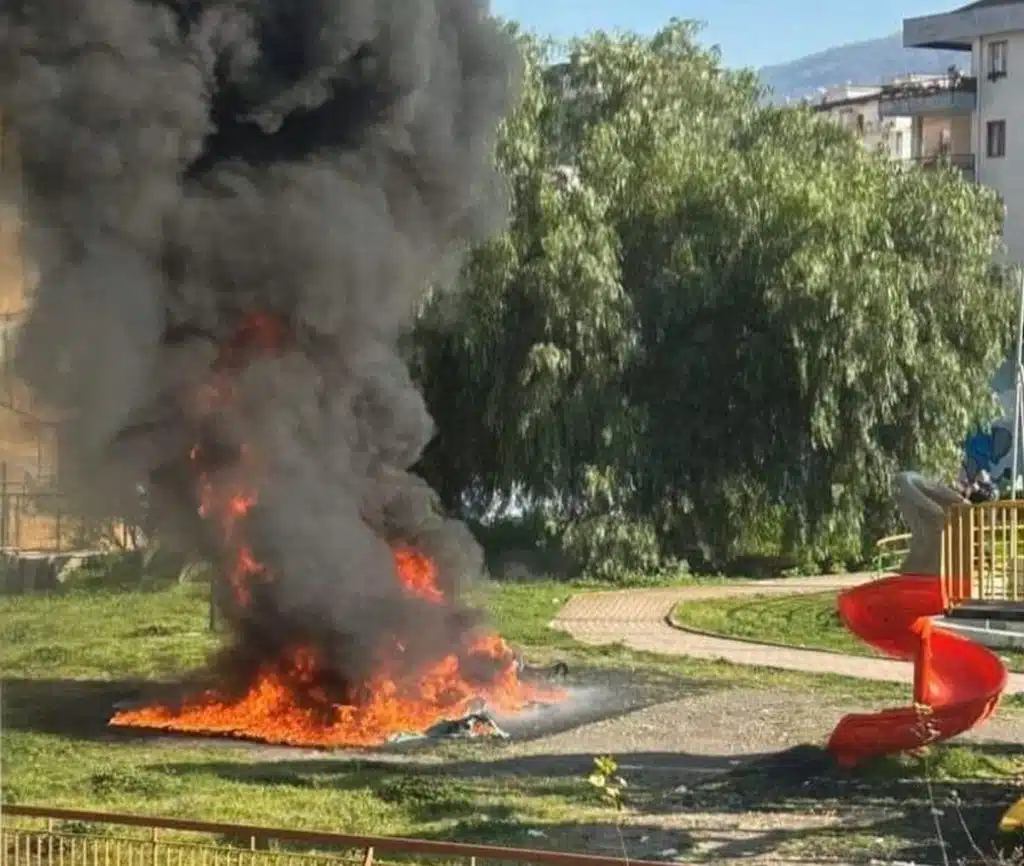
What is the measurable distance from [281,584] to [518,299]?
11.3m

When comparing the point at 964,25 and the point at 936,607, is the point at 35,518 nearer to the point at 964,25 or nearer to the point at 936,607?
the point at 936,607

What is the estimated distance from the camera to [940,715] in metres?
13.2

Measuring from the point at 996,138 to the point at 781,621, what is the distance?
3298 centimetres

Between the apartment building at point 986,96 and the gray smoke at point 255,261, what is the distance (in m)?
35.3

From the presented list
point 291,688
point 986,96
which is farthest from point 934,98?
point 291,688

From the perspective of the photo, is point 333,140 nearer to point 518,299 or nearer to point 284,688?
point 284,688

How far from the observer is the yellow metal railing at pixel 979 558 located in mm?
12422

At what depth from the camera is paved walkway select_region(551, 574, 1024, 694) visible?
18.8 metres

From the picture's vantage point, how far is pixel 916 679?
1340 cm

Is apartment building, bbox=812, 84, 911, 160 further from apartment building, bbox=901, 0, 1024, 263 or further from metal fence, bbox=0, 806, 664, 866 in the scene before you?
metal fence, bbox=0, 806, 664, 866

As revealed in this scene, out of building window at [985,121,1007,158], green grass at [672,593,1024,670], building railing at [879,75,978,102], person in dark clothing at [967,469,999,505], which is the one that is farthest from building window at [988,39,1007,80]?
green grass at [672,593,1024,670]

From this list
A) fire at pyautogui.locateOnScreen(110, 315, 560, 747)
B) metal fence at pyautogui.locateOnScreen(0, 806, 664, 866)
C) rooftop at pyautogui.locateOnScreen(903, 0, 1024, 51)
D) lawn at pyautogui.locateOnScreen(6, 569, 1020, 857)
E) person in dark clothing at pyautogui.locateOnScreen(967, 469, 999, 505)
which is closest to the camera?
metal fence at pyautogui.locateOnScreen(0, 806, 664, 866)

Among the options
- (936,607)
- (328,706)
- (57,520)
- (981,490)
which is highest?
(981,490)

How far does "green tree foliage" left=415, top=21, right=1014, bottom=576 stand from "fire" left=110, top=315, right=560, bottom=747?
9704mm
